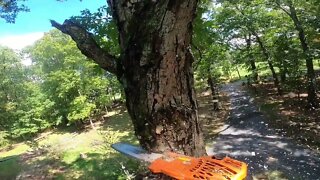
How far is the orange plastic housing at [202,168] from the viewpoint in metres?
1.73

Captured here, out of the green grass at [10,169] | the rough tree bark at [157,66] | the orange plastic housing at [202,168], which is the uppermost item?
the rough tree bark at [157,66]

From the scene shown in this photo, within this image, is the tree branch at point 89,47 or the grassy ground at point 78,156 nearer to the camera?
the tree branch at point 89,47

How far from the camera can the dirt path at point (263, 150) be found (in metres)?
11.7

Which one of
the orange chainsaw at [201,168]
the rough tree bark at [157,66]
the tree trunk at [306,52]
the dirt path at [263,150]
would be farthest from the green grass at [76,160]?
the tree trunk at [306,52]

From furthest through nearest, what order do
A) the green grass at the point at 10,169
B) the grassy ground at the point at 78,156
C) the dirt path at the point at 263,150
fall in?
the green grass at the point at 10,169
the grassy ground at the point at 78,156
the dirt path at the point at 263,150

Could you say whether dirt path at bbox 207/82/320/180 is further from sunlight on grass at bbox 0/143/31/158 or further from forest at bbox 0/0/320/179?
sunlight on grass at bbox 0/143/31/158

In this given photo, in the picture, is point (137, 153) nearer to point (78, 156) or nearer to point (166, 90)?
point (166, 90)

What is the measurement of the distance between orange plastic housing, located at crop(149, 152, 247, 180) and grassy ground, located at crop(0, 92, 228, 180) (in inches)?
368

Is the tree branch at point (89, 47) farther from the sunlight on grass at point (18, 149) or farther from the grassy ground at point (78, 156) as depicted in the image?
the sunlight on grass at point (18, 149)

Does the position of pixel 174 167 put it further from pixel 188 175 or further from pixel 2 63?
pixel 2 63

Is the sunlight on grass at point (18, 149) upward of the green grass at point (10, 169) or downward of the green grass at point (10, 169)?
downward

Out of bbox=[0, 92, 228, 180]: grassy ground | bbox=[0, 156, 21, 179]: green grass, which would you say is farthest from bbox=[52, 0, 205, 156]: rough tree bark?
bbox=[0, 156, 21, 179]: green grass

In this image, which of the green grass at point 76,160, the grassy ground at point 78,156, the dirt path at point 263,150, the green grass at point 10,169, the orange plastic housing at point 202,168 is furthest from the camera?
the green grass at point 10,169

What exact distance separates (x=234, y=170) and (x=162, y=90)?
83cm
